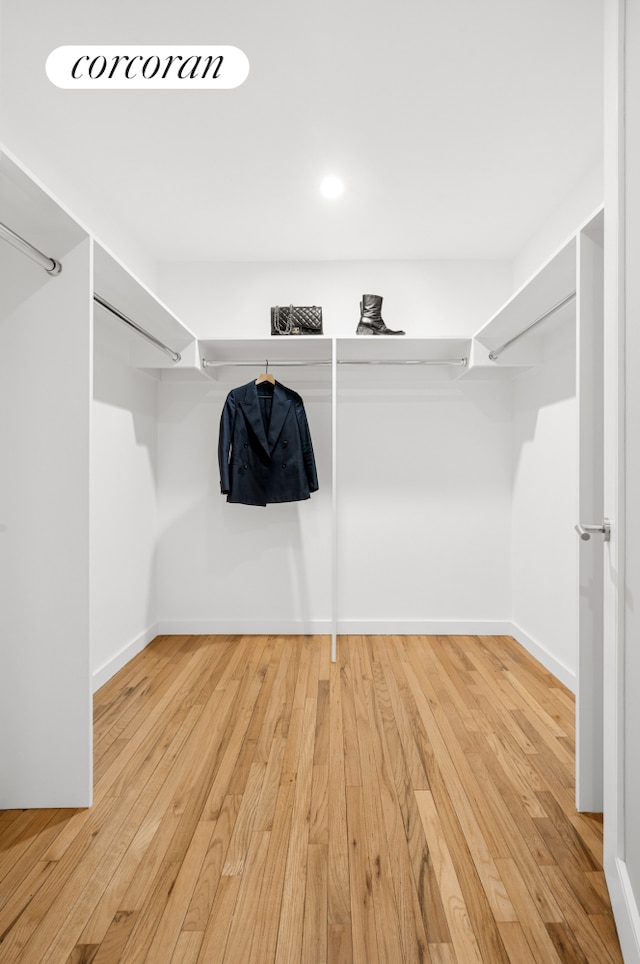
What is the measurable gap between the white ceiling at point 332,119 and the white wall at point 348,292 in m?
0.32

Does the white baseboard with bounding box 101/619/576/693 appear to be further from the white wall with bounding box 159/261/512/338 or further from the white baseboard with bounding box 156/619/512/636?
the white wall with bounding box 159/261/512/338

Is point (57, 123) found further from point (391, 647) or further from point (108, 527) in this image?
point (391, 647)

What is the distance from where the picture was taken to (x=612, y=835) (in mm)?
1304

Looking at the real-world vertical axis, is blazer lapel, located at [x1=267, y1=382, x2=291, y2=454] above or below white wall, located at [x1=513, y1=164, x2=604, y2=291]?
below

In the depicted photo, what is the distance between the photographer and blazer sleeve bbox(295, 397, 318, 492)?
334 centimetres

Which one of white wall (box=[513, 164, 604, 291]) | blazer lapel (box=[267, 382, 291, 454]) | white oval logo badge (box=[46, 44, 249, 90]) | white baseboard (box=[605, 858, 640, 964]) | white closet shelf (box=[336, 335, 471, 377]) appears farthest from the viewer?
blazer lapel (box=[267, 382, 291, 454])

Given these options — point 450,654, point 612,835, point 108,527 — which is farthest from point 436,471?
point 612,835

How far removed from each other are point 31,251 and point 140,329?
959mm

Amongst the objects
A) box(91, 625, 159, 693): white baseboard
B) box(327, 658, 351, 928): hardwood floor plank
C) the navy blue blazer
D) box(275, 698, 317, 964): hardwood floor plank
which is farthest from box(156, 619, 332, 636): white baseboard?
box(275, 698, 317, 964): hardwood floor plank

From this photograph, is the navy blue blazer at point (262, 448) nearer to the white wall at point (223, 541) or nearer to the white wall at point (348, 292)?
the white wall at point (223, 541)

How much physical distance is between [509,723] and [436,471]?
169 centimetres

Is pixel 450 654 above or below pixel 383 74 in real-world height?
below

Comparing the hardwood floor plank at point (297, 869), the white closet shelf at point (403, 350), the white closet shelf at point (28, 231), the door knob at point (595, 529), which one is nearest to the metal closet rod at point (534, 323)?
the white closet shelf at point (403, 350)

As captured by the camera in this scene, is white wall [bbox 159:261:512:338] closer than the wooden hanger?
No
